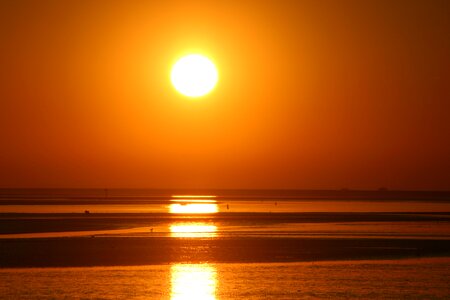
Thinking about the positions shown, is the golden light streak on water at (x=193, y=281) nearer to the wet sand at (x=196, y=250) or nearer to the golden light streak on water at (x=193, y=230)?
the wet sand at (x=196, y=250)

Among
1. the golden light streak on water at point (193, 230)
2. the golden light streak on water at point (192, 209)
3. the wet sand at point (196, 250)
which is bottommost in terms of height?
the wet sand at point (196, 250)

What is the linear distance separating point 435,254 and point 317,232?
14571 millimetres

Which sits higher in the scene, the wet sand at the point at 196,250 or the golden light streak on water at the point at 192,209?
the golden light streak on water at the point at 192,209

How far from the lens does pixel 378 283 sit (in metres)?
26.4

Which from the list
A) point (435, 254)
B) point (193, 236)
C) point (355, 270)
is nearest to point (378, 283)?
point (355, 270)

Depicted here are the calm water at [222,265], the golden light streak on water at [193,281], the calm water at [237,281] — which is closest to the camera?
the golden light streak on water at [193,281]

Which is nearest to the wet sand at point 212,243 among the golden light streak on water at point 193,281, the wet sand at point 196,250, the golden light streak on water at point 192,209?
the wet sand at point 196,250

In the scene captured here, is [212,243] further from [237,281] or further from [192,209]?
[192,209]

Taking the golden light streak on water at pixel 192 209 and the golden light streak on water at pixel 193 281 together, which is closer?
the golden light streak on water at pixel 193 281

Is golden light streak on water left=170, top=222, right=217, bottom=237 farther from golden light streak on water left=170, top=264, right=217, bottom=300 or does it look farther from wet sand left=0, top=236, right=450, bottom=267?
golden light streak on water left=170, top=264, right=217, bottom=300

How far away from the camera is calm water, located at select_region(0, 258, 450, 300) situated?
2398 cm

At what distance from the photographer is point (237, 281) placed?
26.8m

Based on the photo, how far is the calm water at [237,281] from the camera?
944 inches

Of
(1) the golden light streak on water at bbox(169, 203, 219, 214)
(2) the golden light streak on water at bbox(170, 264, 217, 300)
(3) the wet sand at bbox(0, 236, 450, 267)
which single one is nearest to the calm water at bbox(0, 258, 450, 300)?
(2) the golden light streak on water at bbox(170, 264, 217, 300)
